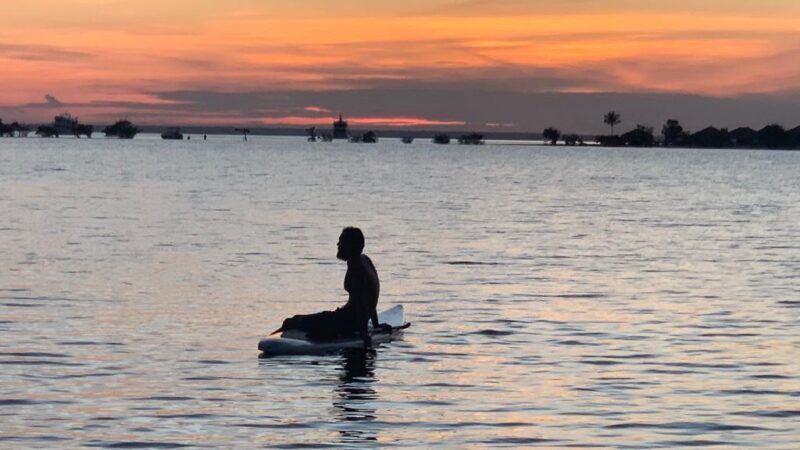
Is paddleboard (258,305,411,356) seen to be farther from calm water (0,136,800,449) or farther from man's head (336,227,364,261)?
man's head (336,227,364,261)

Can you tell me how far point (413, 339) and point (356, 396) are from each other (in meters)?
5.74

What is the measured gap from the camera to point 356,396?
752 inches

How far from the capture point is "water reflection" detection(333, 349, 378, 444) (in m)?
16.6

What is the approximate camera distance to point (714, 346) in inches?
942

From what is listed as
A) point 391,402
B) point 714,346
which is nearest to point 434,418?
point 391,402

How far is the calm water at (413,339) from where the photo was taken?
17031mm

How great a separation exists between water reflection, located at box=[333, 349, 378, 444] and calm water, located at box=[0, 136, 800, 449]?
0.21 feet

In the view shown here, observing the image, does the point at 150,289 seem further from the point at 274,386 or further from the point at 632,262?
the point at 632,262

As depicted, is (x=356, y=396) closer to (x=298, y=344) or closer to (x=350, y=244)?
(x=350, y=244)

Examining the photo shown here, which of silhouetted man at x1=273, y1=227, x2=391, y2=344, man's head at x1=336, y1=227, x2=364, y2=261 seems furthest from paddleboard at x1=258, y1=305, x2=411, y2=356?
man's head at x1=336, y1=227, x2=364, y2=261

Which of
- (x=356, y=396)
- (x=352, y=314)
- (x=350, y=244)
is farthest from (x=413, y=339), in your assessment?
(x=356, y=396)

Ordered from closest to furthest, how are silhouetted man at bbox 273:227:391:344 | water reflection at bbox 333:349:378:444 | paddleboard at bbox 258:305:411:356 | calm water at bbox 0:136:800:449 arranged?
1. water reflection at bbox 333:349:378:444
2. calm water at bbox 0:136:800:449
3. silhouetted man at bbox 273:227:391:344
4. paddleboard at bbox 258:305:411:356

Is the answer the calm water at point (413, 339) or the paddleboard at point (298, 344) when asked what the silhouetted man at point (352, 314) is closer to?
the paddleboard at point (298, 344)

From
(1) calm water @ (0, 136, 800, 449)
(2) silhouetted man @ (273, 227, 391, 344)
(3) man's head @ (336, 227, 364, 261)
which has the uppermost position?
(3) man's head @ (336, 227, 364, 261)
